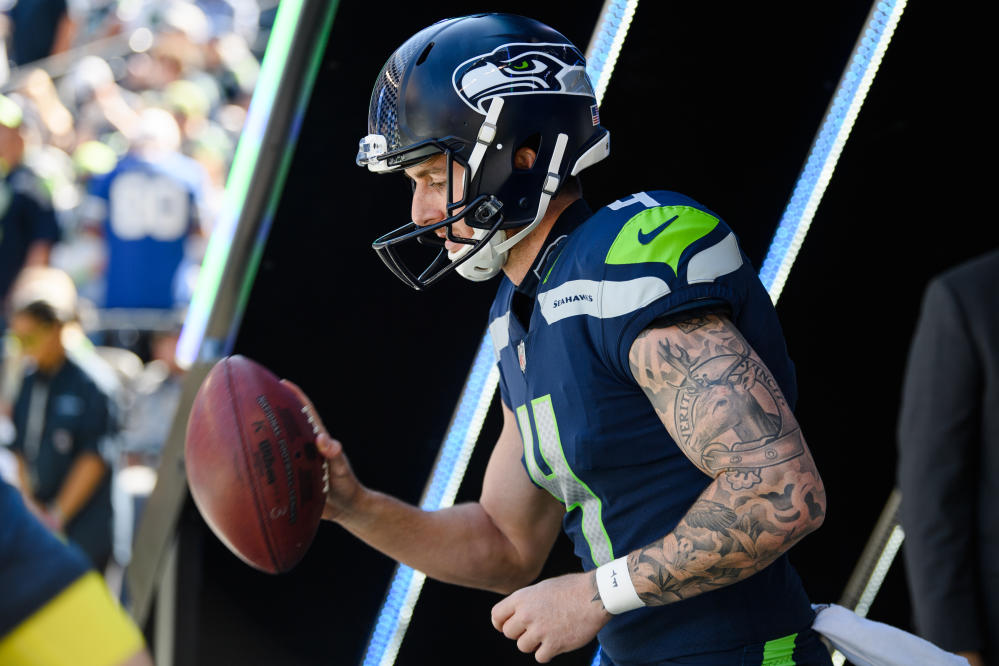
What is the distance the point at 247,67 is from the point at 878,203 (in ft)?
17.2

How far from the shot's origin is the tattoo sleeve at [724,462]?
1415mm

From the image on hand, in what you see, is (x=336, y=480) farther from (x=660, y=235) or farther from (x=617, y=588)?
(x=660, y=235)

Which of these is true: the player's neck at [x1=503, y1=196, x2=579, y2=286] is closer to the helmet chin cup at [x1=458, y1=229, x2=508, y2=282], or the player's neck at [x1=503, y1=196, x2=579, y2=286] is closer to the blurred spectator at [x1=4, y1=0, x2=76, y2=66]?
the helmet chin cup at [x1=458, y1=229, x2=508, y2=282]

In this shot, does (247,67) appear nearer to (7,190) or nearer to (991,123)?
(7,190)

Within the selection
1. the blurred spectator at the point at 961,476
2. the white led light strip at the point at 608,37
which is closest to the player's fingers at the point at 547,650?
the blurred spectator at the point at 961,476

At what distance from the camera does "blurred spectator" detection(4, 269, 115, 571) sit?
426 cm

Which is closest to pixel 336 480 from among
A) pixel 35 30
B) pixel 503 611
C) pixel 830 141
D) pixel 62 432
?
pixel 503 611

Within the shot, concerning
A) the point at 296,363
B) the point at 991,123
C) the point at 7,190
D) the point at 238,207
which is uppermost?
the point at 991,123

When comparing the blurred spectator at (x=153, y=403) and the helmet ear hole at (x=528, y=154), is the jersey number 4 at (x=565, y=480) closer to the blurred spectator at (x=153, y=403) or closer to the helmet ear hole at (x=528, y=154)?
the helmet ear hole at (x=528, y=154)

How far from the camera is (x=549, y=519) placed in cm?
211

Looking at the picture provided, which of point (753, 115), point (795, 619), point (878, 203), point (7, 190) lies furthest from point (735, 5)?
point (7, 190)

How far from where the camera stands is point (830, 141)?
113 inches

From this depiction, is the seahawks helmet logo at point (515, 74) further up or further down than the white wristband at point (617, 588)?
further up

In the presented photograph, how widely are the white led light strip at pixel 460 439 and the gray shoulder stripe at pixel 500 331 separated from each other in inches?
26.8
